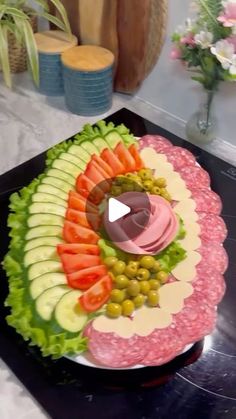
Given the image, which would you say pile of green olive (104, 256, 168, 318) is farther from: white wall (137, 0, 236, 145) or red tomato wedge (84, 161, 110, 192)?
white wall (137, 0, 236, 145)

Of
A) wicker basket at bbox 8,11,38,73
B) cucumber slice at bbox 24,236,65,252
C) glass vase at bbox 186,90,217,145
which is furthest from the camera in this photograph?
wicker basket at bbox 8,11,38,73

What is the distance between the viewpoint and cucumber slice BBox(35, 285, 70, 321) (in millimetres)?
848

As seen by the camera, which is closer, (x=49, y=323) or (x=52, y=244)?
(x=49, y=323)

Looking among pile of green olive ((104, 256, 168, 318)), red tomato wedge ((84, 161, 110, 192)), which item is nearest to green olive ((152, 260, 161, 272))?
pile of green olive ((104, 256, 168, 318))

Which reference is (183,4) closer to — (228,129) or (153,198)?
(228,129)

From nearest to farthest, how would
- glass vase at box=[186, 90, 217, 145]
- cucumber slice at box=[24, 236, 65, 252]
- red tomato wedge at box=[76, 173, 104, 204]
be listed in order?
cucumber slice at box=[24, 236, 65, 252]
red tomato wedge at box=[76, 173, 104, 204]
glass vase at box=[186, 90, 217, 145]

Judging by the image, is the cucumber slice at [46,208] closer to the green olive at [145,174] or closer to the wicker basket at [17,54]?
the green olive at [145,174]

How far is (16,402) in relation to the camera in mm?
864

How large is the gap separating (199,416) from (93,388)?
0.56ft

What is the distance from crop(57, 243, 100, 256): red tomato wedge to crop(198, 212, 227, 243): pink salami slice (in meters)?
0.21

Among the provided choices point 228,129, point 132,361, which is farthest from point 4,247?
point 228,129

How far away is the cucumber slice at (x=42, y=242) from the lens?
3.09 feet

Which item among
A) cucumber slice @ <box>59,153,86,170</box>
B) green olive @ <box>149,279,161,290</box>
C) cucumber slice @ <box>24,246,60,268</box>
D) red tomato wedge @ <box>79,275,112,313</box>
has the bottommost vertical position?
green olive @ <box>149,279,161,290</box>

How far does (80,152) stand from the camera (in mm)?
1146
